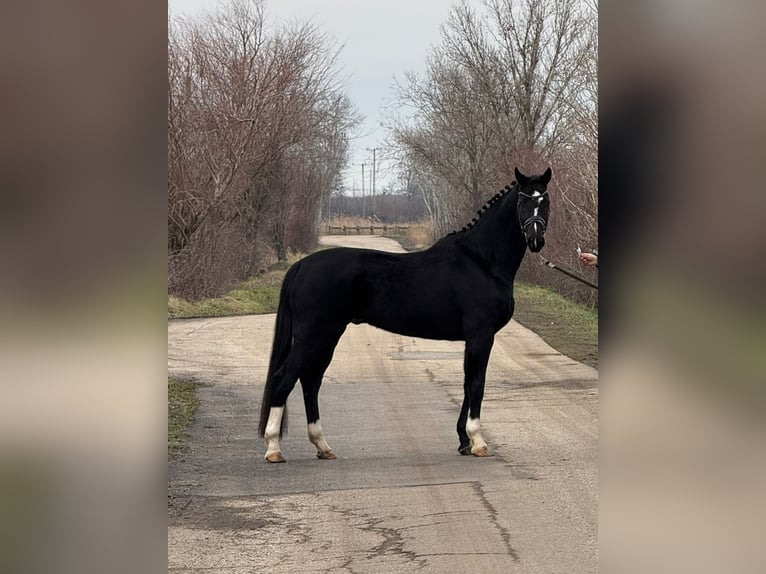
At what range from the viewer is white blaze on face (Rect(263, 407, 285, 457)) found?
648 cm

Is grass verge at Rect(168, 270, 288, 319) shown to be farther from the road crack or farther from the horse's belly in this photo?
the road crack

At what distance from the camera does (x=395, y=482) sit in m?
5.75

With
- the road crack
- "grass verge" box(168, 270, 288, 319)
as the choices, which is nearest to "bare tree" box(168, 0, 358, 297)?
"grass verge" box(168, 270, 288, 319)

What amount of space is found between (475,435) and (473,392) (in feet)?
1.14

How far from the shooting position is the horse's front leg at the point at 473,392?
659 centimetres

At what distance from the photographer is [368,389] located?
973 centimetres

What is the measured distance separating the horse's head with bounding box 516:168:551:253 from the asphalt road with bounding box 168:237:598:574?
4.56 feet

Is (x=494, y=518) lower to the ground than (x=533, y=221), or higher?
lower

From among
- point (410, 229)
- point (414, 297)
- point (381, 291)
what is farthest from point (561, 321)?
point (410, 229)

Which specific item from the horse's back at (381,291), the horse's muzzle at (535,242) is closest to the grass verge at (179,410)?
the horse's back at (381,291)

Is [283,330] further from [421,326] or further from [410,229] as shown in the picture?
[410,229]

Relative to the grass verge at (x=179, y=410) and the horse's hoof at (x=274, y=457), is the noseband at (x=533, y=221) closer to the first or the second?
the horse's hoof at (x=274, y=457)
